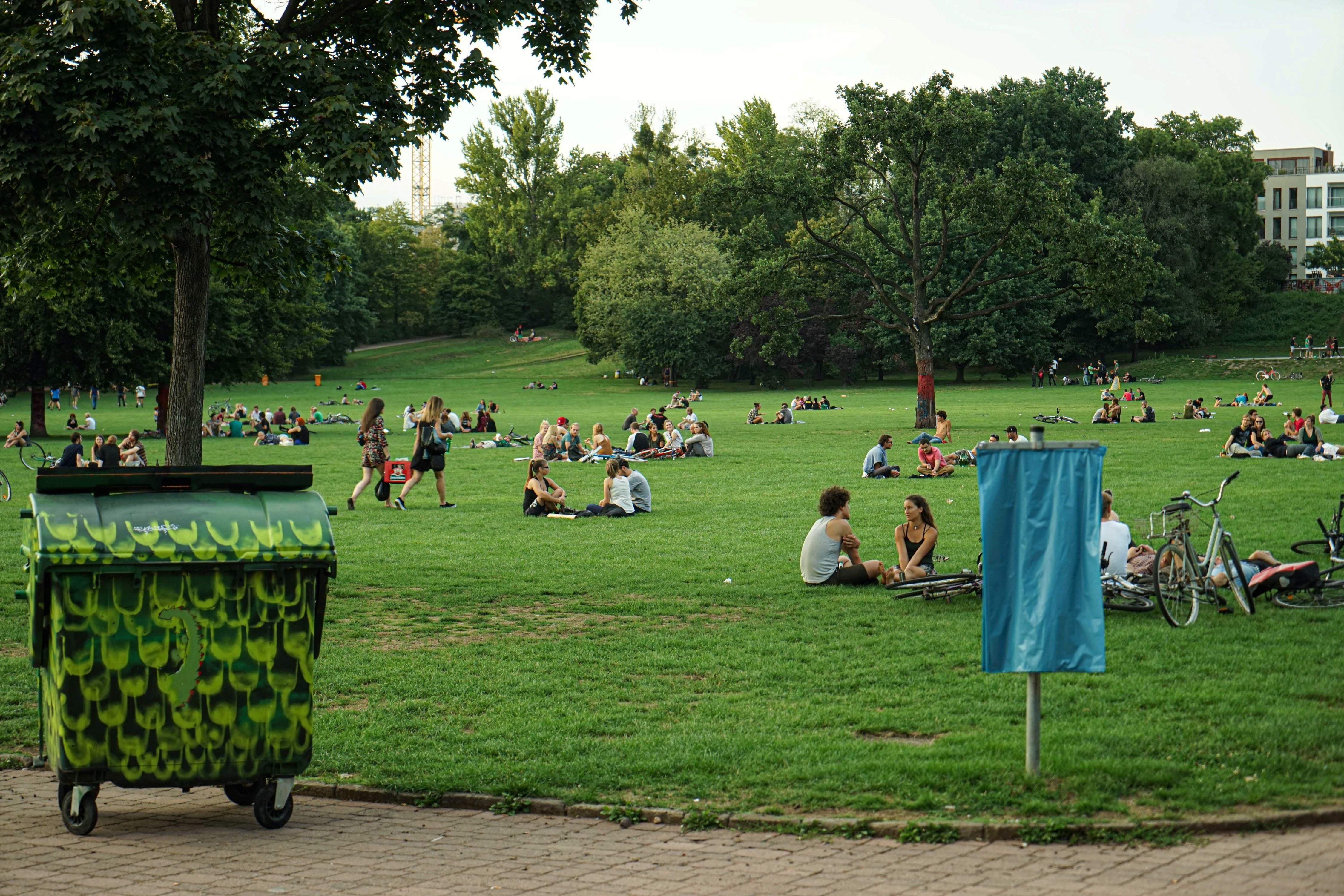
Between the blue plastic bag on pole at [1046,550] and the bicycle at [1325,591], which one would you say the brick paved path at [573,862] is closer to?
the blue plastic bag on pole at [1046,550]

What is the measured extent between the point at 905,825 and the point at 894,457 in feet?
79.7

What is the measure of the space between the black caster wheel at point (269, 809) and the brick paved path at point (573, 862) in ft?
0.22

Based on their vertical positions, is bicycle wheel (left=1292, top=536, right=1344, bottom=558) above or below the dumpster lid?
below

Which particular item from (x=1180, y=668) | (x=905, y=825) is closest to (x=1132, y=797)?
(x=905, y=825)

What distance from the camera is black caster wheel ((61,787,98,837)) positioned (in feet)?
20.3

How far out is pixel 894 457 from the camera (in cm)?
2986

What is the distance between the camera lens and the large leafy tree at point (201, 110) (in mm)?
10680

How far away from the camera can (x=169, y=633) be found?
615cm

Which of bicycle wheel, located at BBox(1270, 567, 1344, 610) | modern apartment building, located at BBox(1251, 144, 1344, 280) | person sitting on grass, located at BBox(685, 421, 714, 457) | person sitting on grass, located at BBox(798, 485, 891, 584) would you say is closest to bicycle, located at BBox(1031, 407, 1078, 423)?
person sitting on grass, located at BBox(685, 421, 714, 457)

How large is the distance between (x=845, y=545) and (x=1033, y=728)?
22.7ft

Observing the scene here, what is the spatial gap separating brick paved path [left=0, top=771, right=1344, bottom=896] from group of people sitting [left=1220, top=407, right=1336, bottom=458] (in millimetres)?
23143

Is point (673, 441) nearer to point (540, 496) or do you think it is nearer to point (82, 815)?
point (540, 496)

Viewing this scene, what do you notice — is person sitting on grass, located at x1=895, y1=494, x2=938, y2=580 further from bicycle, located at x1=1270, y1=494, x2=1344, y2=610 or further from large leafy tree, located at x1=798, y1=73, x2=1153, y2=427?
large leafy tree, located at x1=798, y1=73, x2=1153, y2=427

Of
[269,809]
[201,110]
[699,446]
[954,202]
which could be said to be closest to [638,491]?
[201,110]
